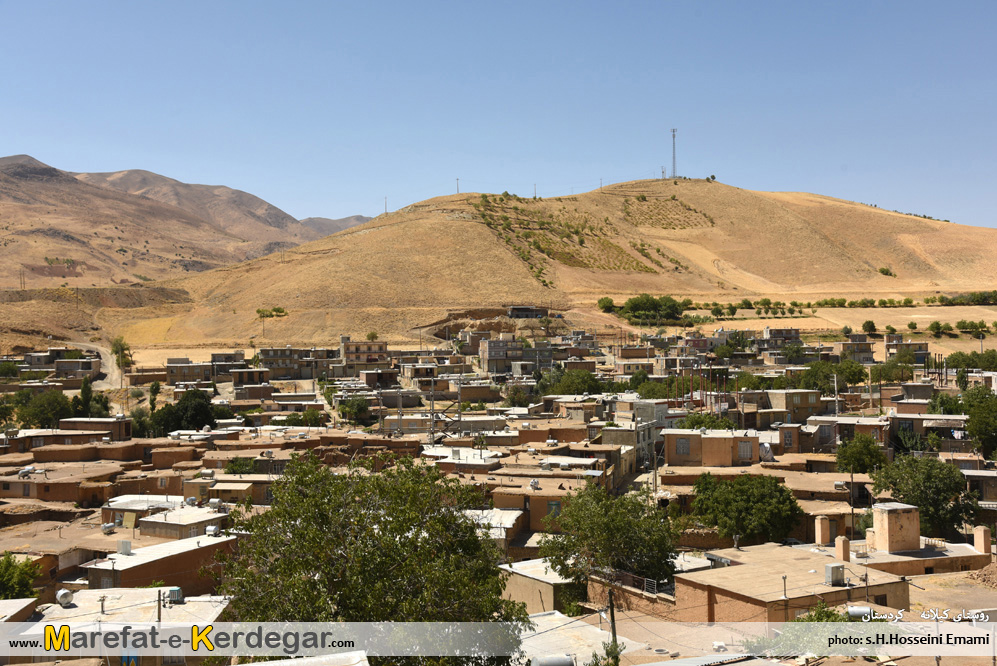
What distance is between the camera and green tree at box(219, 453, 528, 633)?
421 inches

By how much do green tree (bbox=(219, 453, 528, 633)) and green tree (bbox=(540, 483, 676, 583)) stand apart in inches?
165

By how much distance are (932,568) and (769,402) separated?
18275 millimetres

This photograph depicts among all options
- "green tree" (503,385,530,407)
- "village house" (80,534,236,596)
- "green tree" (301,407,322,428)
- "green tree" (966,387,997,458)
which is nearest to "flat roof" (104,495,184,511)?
"village house" (80,534,236,596)

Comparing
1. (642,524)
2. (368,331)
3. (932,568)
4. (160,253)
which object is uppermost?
(160,253)

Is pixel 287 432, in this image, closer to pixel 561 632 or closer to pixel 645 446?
pixel 645 446

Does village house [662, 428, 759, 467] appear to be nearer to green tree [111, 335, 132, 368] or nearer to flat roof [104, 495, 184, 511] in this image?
flat roof [104, 495, 184, 511]

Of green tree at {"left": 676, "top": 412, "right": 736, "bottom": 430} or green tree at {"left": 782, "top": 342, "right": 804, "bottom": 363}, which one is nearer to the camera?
green tree at {"left": 676, "top": 412, "right": 736, "bottom": 430}

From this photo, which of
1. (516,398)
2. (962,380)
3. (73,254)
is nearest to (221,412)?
(516,398)

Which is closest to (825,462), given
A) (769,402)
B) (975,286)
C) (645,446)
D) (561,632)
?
(645,446)

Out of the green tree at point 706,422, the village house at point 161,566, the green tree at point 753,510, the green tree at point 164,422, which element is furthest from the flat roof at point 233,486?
the green tree at point 164,422

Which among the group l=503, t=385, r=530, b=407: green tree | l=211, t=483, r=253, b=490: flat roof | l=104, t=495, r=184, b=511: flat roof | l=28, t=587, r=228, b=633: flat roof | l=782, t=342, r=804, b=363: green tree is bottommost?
l=28, t=587, r=228, b=633: flat roof

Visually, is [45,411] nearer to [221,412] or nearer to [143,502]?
[221,412]

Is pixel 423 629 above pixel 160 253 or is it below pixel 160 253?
below

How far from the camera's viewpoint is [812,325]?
77188mm
